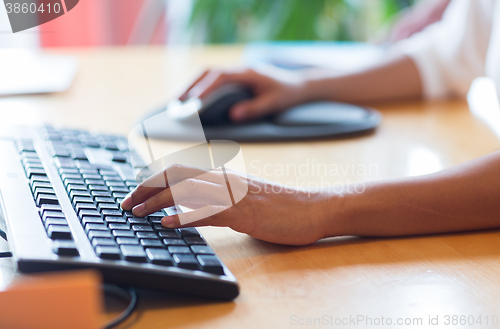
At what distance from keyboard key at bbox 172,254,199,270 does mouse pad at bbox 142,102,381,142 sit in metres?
0.45

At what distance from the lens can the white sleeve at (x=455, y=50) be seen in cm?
98

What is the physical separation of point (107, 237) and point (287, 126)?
0.54m

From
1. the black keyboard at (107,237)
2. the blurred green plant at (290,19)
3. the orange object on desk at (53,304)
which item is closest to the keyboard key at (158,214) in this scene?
the black keyboard at (107,237)

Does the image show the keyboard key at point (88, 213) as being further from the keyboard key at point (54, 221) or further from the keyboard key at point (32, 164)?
the keyboard key at point (32, 164)

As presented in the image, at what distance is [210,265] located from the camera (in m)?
0.41

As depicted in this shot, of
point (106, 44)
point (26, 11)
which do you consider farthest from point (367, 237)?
point (106, 44)

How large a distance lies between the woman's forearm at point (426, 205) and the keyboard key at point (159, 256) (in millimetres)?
191

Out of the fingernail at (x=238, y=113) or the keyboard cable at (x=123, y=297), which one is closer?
the keyboard cable at (x=123, y=297)

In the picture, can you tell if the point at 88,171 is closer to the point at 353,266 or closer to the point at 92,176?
the point at 92,176

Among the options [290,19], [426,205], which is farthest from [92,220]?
[290,19]

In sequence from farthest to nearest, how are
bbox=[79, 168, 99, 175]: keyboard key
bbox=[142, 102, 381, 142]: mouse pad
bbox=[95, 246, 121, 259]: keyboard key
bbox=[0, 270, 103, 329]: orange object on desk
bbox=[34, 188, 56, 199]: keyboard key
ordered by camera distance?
bbox=[142, 102, 381, 142]: mouse pad, bbox=[79, 168, 99, 175]: keyboard key, bbox=[34, 188, 56, 199]: keyboard key, bbox=[95, 246, 121, 259]: keyboard key, bbox=[0, 270, 103, 329]: orange object on desk

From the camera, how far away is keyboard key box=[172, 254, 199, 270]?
402mm

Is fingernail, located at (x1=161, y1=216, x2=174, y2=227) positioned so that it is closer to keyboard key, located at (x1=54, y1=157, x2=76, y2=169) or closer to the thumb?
keyboard key, located at (x1=54, y1=157, x2=76, y2=169)

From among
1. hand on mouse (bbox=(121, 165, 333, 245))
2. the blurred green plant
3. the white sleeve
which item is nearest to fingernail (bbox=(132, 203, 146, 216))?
hand on mouse (bbox=(121, 165, 333, 245))
